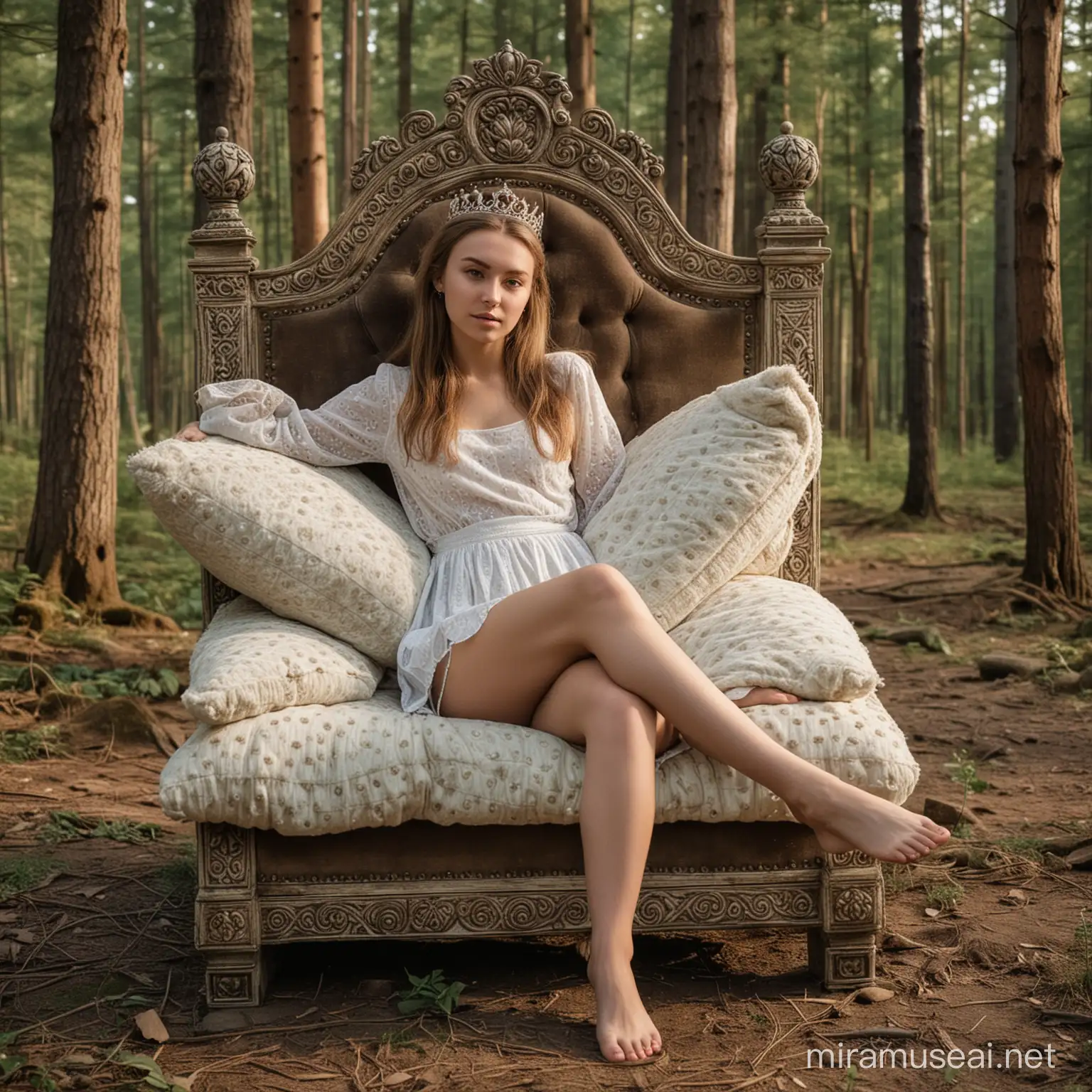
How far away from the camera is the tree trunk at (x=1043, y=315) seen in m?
7.25

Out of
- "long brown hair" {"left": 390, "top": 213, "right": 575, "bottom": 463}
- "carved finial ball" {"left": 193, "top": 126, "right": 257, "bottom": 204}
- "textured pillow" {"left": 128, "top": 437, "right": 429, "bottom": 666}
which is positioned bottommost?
"textured pillow" {"left": 128, "top": 437, "right": 429, "bottom": 666}

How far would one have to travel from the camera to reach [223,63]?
7.25 m

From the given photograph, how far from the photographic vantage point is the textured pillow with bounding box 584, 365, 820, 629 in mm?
2916

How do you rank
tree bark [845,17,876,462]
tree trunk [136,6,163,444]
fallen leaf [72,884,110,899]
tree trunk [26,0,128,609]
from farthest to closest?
tree trunk [136,6,163,444] < tree bark [845,17,876,462] < tree trunk [26,0,128,609] < fallen leaf [72,884,110,899]

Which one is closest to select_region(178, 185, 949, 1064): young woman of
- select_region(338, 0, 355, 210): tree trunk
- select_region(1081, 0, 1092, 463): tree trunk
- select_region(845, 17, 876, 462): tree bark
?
select_region(338, 0, 355, 210): tree trunk

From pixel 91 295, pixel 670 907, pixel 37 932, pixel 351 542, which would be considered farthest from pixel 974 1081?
pixel 91 295

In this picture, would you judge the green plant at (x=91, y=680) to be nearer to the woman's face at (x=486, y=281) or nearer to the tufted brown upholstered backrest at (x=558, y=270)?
the tufted brown upholstered backrest at (x=558, y=270)

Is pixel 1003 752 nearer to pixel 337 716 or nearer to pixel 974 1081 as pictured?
pixel 974 1081

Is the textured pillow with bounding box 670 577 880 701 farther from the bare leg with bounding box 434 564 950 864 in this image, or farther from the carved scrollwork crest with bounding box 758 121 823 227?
the carved scrollwork crest with bounding box 758 121 823 227

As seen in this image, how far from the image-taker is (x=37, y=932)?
3004mm

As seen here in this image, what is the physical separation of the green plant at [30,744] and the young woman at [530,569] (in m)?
1.84

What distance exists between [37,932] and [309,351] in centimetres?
174

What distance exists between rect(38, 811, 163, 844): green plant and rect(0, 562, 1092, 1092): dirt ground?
1cm

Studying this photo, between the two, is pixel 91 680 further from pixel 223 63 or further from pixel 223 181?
pixel 223 63
